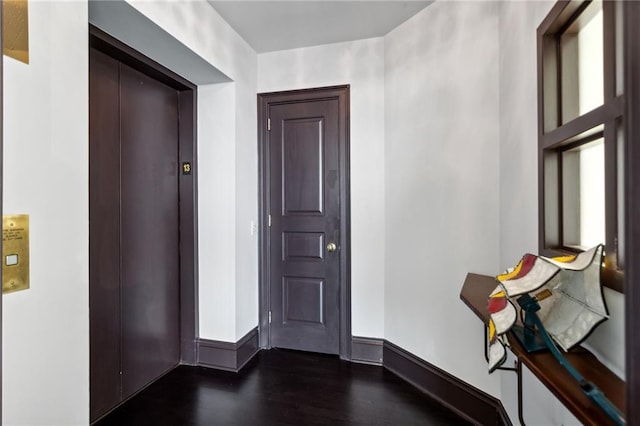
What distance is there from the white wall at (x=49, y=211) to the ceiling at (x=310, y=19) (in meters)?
1.21

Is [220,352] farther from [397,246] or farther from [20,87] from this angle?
[20,87]

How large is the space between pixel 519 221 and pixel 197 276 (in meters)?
2.26

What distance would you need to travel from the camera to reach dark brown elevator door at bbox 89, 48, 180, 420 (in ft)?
6.12

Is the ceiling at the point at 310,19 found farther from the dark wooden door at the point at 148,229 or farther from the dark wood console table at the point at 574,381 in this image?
the dark wood console table at the point at 574,381

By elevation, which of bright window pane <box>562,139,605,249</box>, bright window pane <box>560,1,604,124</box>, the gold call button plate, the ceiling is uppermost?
the ceiling

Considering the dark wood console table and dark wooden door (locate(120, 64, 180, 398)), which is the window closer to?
the dark wood console table

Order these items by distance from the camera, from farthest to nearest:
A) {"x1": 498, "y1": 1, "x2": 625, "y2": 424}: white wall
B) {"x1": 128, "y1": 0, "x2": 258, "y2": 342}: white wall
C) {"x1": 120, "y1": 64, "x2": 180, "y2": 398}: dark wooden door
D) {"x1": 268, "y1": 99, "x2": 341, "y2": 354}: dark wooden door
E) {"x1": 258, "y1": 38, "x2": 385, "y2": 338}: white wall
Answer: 1. {"x1": 268, "y1": 99, "x2": 341, "y2": 354}: dark wooden door
2. {"x1": 258, "y1": 38, "x2": 385, "y2": 338}: white wall
3. {"x1": 128, "y1": 0, "x2": 258, "y2": 342}: white wall
4. {"x1": 120, "y1": 64, "x2": 180, "y2": 398}: dark wooden door
5. {"x1": 498, "y1": 1, "x2": 625, "y2": 424}: white wall

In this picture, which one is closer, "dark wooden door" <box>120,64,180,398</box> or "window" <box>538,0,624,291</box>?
"window" <box>538,0,624,291</box>

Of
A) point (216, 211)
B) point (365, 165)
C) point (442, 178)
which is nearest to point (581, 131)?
point (442, 178)

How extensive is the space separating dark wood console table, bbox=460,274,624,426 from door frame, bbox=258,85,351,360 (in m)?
1.79

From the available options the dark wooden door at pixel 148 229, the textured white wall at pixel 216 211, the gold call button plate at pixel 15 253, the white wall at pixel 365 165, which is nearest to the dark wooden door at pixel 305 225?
the white wall at pixel 365 165

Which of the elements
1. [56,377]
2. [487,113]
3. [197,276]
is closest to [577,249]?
[487,113]

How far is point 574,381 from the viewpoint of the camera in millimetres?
722

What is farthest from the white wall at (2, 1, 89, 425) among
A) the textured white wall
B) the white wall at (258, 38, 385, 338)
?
the white wall at (258, 38, 385, 338)
